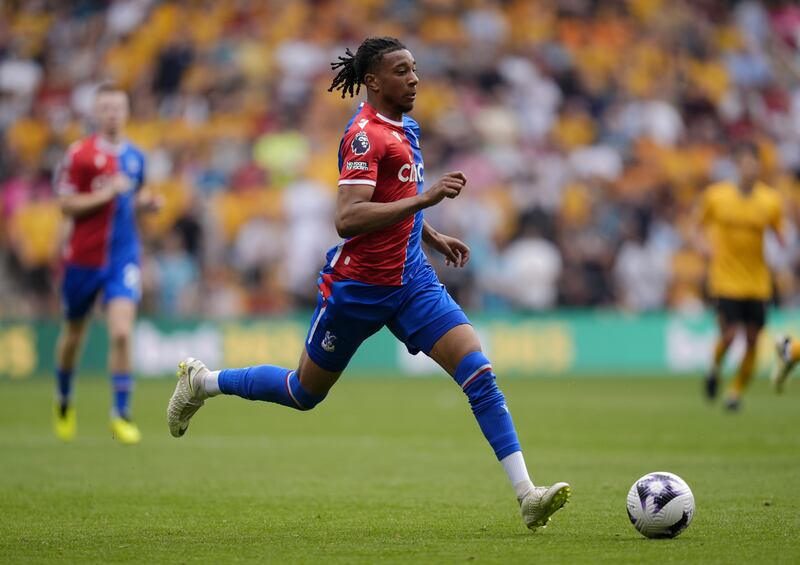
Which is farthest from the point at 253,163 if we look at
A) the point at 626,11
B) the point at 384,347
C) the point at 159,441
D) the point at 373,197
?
the point at 373,197

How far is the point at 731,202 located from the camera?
Result: 1588cm

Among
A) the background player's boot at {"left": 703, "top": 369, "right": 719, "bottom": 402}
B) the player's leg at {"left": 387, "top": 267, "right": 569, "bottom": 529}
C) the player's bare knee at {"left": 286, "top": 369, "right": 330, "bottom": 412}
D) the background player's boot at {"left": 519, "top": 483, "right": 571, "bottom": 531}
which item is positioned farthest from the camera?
the background player's boot at {"left": 703, "top": 369, "right": 719, "bottom": 402}

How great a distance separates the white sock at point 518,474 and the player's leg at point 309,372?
1.06 meters

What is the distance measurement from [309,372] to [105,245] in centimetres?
560

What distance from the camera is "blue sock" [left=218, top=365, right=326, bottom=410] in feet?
25.1

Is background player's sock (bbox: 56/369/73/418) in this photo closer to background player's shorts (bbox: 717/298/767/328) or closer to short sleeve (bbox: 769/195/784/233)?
background player's shorts (bbox: 717/298/767/328)

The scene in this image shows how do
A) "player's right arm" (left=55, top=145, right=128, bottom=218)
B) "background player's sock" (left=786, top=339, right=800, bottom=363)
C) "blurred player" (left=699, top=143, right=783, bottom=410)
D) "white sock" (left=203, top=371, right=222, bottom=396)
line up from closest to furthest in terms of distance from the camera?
1. "white sock" (left=203, top=371, right=222, bottom=396)
2. "player's right arm" (left=55, top=145, right=128, bottom=218)
3. "background player's sock" (left=786, top=339, right=800, bottom=363)
4. "blurred player" (left=699, top=143, right=783, bottom=410)

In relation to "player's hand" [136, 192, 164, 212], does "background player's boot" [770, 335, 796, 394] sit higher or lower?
lower

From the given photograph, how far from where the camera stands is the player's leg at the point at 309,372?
7258 mm

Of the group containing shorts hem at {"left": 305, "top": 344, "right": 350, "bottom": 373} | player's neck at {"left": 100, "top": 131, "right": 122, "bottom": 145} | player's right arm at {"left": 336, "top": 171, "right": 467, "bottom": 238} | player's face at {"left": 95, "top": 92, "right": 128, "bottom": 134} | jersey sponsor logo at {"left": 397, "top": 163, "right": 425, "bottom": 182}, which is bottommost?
shorts hem at {"left": 305, "top": 344, "right": 350, "bottom": 373}

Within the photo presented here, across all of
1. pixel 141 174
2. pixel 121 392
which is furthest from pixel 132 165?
pixel 121 392

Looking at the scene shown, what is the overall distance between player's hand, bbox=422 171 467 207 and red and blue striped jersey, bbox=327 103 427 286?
465 mm

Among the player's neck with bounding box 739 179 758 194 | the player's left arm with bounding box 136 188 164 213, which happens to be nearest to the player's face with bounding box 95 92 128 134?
the player's left arm with bounding box 136 188 164 213

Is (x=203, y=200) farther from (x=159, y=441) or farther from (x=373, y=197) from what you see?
(x=373, y=197)
